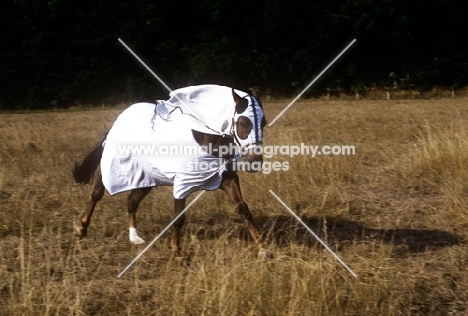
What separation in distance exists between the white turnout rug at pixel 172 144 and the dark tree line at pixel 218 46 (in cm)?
1557

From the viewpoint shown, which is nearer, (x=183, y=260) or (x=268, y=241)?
(x=183, y=260)

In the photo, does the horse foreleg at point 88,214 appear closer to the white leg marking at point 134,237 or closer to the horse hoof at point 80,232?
the horse hoof at point 80,232

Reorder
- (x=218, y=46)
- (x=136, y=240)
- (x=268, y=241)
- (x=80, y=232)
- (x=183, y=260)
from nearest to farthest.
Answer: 1. (x=183, y=260)
2. (x=268, y=241)
3. (x=136, y=240)
4. (x=80, y=232)
5. (x=218, y=46)

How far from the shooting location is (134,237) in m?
6.39

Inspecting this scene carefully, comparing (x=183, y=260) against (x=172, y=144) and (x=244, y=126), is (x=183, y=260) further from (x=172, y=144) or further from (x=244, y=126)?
(x=244, y=126)

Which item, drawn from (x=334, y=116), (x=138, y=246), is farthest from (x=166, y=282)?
(x=334, y=116)

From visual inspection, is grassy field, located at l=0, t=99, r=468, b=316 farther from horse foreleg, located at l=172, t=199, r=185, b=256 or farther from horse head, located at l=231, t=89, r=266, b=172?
horse head, located at l=231, t=89, r=266, b=172

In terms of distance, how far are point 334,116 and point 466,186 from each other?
7725mm

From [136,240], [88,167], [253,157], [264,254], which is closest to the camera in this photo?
[264,254]

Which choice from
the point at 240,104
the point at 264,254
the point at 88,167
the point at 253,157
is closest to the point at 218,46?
the point at 88,167

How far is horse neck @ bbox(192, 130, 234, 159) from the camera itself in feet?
19.4

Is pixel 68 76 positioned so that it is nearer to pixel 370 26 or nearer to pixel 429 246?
pixel 370 26

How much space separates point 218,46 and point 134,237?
1626 cm

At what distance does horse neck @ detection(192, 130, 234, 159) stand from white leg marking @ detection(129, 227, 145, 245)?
1.07m
